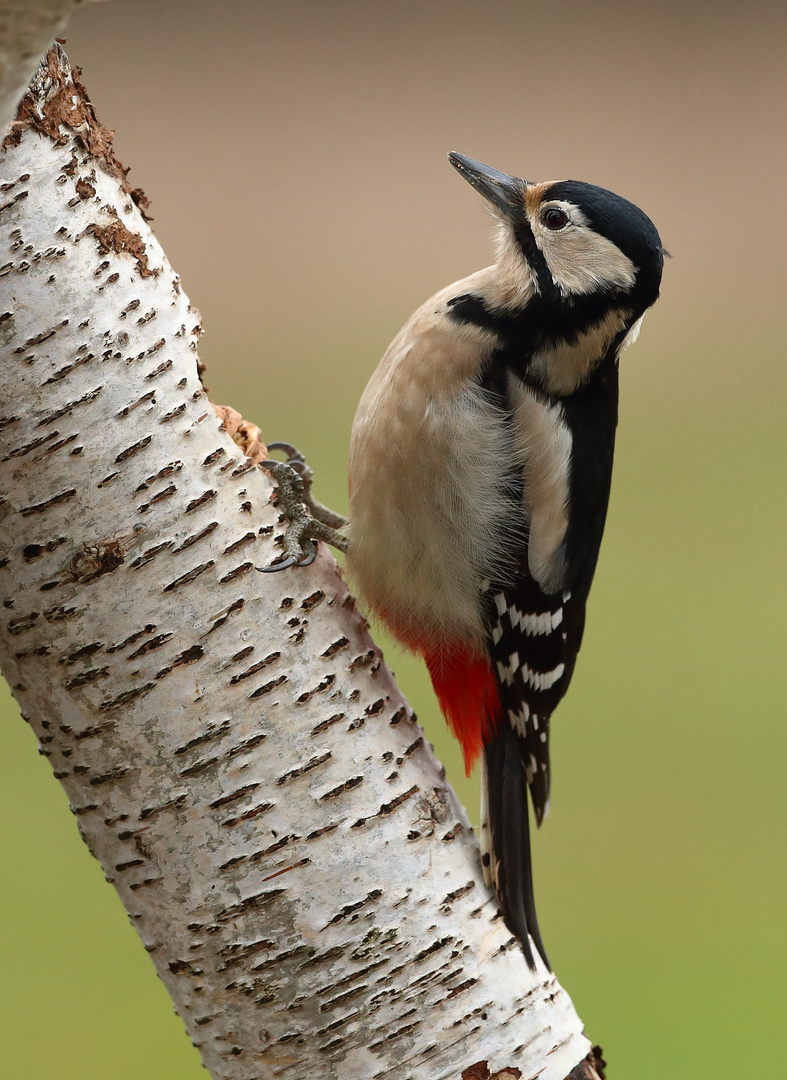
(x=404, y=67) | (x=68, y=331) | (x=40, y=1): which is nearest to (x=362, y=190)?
(x=404, y=67)

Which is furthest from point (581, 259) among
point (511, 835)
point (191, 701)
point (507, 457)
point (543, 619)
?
point (191, 701)

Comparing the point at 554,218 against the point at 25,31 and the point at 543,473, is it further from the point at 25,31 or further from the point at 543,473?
the point at 25,31

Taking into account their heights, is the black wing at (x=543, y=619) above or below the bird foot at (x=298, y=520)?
below

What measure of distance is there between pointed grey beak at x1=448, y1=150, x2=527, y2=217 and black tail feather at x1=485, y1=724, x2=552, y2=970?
0.92 metres

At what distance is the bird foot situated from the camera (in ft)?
4.91

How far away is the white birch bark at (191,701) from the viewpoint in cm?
130

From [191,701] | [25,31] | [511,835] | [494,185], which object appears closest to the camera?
[25,31]

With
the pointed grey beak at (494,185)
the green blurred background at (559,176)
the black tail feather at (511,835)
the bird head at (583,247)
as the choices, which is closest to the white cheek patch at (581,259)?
the bird head at (583,247)

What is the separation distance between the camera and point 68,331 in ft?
4.27

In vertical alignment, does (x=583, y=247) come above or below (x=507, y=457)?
above

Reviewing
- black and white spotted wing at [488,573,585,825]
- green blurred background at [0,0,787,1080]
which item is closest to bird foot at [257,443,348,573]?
black and white spotted wing at [488,573,585,825]

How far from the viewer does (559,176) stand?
284 inches

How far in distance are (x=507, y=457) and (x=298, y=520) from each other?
Answer: 607 mm

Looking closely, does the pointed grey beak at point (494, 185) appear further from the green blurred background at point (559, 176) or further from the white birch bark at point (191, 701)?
the green blurred background at point (559, 176)
